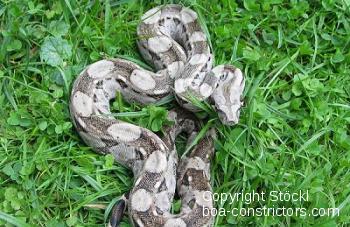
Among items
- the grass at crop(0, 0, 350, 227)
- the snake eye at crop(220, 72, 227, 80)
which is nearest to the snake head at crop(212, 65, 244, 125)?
the snake eye at crop(220, 72, 227, 80)

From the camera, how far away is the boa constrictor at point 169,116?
570 centimetres

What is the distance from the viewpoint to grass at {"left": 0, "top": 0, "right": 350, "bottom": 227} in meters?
5.86

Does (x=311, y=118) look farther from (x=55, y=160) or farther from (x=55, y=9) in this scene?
(x=55, y=9)

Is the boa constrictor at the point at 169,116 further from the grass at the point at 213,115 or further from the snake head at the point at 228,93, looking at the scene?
the grass at the point at 213,115

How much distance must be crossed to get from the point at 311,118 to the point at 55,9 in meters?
3.17

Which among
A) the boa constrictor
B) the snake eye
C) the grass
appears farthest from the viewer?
the snake eye

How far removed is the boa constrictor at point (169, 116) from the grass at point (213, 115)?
0.16m

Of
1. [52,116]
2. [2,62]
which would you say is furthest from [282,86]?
[2,62]

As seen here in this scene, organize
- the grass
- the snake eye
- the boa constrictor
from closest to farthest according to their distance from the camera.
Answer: the boa constrictor, the grass, the snake eye

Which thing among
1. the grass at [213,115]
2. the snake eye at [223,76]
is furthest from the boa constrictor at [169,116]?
the grass at [213,115]

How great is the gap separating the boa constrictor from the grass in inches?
6.2

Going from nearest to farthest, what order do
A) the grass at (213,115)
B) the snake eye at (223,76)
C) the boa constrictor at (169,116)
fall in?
the boa constrictor at (169,116), the grass at (213,115), the snake eye at (223,76)

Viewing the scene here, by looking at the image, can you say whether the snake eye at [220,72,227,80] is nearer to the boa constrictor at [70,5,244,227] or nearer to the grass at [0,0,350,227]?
the boa constrictor at [70,5,244,227]

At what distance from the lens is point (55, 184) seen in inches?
234
